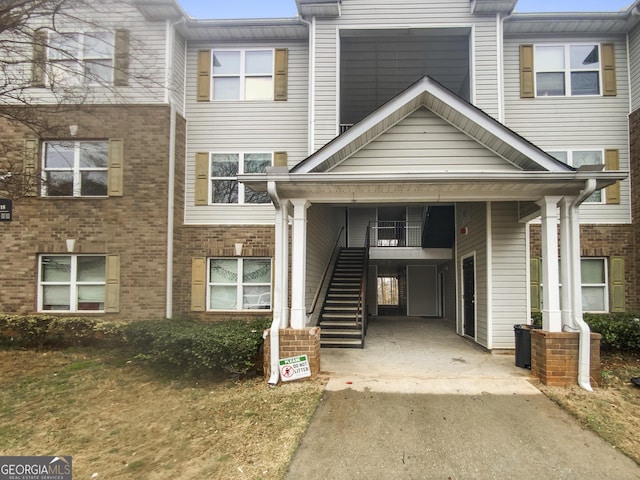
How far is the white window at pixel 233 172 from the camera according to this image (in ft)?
35.2

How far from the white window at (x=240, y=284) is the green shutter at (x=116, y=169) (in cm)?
287

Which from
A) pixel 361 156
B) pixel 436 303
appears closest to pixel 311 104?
pixel 361 156

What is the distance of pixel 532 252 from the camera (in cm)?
1005

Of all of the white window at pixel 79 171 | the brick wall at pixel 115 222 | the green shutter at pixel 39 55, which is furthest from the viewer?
the white window at pixel 79 171

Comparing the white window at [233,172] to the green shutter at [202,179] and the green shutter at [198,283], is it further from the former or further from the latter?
the green shutter at [198,283]

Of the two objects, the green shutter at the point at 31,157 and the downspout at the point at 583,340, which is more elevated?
the green shutter at the point at 31,157

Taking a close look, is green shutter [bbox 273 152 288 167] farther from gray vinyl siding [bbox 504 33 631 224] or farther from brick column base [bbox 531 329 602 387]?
brick column base [bbox 531 329 602 387]

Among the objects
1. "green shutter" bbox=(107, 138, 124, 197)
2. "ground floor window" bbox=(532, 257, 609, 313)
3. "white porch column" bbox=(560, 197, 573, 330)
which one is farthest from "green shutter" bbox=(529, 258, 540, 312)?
"green shutter" bbox=(107, 138, 124, 197)

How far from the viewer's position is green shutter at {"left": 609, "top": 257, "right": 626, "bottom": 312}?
32.8 feet

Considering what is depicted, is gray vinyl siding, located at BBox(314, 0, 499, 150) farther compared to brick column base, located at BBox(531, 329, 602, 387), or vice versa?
gray vinyl siding, located at BBox(314, 0, 499, 150)

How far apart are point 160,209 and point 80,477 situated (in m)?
6.88

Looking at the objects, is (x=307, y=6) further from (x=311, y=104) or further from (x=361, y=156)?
(x=361, y=156)

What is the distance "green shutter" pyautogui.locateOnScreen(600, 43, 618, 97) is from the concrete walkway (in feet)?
25.3

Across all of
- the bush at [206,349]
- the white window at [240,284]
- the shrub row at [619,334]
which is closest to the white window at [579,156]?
the shrub row at [619,334]
